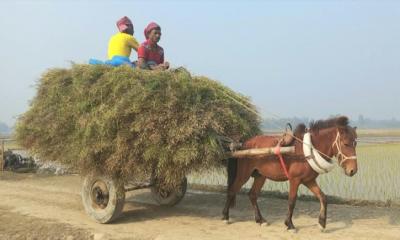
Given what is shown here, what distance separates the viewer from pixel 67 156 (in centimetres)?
743

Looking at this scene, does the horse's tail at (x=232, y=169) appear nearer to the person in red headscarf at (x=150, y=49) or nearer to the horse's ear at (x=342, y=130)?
the horse's ear at (x=342, y=130)

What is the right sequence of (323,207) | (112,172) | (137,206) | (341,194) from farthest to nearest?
1. (341,194)
2. (137,206)
3. (112,172)
4. (323,207)

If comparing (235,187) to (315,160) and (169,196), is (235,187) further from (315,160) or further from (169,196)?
(169,196)

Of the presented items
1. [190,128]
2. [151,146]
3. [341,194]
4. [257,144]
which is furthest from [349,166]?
[341,194]

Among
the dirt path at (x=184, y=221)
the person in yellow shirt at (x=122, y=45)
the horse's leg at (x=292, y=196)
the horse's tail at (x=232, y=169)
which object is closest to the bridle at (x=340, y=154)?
the horse's leg at (x=292, y=196)

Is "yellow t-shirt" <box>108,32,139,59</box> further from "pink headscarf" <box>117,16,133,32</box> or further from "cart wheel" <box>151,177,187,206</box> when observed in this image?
"cart wheel" <box>151,177,187,206</box>

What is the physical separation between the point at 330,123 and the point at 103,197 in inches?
148

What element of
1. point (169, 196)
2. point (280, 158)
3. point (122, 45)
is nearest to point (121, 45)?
point (122, 45)

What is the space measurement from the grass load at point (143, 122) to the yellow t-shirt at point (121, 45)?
1.08m

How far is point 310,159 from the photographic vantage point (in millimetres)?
6621

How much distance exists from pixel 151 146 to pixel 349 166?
2.70m

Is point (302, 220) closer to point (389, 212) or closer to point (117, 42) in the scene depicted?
point (389, 212)

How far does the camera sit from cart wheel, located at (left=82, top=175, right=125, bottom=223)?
291 inches

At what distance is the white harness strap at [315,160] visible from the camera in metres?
6.55
